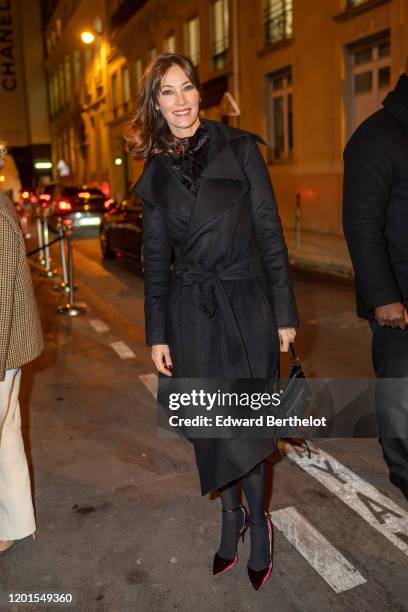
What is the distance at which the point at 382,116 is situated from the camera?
119 inches

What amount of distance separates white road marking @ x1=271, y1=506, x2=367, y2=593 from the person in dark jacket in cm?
91

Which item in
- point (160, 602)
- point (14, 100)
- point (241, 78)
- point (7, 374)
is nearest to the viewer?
point (160, 602)

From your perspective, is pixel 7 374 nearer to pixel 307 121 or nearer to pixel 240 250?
pixel 240 250

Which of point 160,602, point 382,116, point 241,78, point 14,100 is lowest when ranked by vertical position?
point 160,602

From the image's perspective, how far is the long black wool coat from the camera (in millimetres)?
2543

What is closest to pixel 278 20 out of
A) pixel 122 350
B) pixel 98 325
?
pixel 98 325

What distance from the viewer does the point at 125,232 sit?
38.7ft

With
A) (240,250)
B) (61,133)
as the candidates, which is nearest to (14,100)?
(61,133)

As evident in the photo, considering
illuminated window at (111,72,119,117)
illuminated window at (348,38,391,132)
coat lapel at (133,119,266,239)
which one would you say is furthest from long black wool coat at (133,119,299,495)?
illuminated window at (111,72,119,117)

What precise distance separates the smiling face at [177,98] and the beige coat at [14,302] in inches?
31.1

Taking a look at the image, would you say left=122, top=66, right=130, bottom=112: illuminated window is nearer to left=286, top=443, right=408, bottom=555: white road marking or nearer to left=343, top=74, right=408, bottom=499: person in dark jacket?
left=286, top=443, right=408, bottom=555: white road marking

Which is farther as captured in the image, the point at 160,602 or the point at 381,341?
the point at 381,341

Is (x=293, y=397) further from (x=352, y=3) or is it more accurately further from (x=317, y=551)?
(x=352, y=3)

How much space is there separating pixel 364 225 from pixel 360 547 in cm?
151
